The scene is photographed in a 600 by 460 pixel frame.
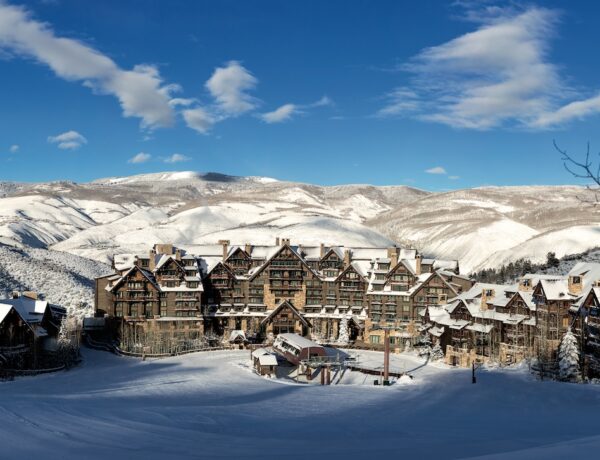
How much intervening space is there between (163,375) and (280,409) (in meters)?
19.6

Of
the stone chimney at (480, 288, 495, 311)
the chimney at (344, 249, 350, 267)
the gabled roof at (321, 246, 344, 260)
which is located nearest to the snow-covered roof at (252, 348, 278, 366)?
the stone chimney at (480, 288, 495, 311)

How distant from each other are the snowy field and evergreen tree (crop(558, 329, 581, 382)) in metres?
3.17

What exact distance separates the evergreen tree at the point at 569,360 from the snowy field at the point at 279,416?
3.17 metres

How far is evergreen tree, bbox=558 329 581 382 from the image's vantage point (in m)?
54.5

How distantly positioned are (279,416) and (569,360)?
30.9 m

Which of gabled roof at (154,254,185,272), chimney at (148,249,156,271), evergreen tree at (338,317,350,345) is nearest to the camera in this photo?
evergreen tree at (338,317,350,345)

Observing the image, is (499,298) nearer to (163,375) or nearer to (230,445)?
(163,375)

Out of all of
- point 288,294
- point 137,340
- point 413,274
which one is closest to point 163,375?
point 137,340

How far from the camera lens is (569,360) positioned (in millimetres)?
55000

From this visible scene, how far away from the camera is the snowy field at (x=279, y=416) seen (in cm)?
2583

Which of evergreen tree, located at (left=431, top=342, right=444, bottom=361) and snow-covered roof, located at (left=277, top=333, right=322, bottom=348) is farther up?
snow-covered roof, located at (left=277, top=333, right=322, bottom=348)

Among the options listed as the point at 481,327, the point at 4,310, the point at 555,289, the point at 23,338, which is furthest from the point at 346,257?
the point at 4,310

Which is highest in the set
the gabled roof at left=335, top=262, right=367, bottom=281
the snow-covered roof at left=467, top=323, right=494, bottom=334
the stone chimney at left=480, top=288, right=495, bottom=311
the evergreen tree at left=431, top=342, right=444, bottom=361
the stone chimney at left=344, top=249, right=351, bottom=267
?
→ the stone chimney at left=344, top=249, right=351, bottom=267

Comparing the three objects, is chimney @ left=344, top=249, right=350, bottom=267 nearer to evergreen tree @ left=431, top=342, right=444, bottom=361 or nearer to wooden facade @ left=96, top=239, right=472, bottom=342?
wooden facade @ left=96, top=239, right=472, bottom=342
